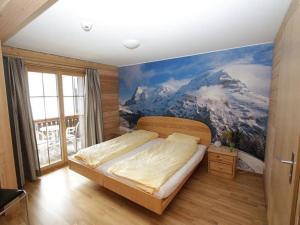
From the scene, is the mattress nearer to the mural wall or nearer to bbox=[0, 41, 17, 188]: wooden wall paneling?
the mural wall

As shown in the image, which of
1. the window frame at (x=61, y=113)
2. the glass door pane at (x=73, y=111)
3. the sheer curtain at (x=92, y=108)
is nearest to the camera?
the window frame at (x=61, y=113)

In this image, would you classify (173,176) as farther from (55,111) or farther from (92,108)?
(55,111)

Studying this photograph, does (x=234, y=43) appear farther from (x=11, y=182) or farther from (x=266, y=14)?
(x=11, y=182)

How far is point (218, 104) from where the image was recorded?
310 centimetres

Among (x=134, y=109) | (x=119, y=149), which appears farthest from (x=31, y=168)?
(x=134, y=109)

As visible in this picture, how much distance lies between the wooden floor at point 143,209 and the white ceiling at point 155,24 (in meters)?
2.30

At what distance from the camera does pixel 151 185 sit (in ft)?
5.96

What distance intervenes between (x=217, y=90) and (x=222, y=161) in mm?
1349

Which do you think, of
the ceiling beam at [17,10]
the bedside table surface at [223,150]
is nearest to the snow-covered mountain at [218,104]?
the bedside table surface at [223,150]

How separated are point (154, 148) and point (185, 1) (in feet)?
7.62

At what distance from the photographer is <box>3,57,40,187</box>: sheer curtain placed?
2.48 meters

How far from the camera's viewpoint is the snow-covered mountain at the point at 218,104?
2.75m

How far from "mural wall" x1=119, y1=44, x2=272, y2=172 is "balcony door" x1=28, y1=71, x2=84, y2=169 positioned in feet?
5.01

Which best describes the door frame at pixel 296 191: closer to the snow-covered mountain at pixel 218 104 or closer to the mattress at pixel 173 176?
the mattress at pixel 173 176
